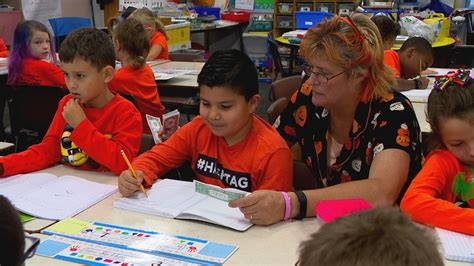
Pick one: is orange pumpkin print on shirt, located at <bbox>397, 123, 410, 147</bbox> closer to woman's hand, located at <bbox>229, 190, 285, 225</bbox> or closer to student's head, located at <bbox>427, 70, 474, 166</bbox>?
student's head, located at <bbox>427, 70, 474, 166</bbox>

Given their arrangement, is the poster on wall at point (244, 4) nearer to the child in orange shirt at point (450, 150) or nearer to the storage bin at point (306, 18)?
the storage bin at point (306, 18)

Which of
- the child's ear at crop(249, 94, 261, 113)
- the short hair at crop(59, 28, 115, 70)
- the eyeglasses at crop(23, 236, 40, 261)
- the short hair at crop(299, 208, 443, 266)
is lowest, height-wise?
the child's ear at crop(249, 94, 261, 113)

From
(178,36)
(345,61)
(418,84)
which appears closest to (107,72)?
(345,61)

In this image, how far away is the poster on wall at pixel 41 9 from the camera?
23.2 feet

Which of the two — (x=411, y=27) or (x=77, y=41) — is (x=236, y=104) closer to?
(x=77, y=41)

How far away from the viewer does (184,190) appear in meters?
1.70

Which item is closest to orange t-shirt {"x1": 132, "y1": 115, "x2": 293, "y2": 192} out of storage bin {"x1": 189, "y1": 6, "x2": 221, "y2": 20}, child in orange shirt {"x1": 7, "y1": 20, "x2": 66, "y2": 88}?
child in orange shirt {"x1": 7, "y1": 20, "x2": 66, "y2": 88}

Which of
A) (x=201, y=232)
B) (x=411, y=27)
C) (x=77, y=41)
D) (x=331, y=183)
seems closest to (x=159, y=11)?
(x=411, y=27)

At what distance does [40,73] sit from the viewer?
12.5ft

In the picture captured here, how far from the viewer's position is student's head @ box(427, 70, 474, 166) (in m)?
1.57

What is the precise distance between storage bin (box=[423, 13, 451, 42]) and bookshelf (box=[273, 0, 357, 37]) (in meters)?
1.62

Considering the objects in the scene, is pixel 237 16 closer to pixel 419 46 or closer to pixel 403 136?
pixel 419 46

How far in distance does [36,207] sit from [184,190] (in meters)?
0.44

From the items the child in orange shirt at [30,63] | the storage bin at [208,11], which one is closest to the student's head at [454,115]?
the child in orange shirt at [30,63]
